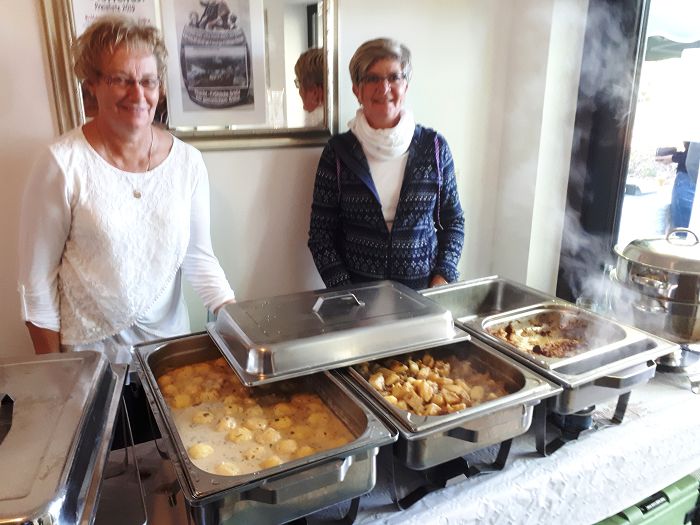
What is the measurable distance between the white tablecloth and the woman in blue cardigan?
70 cm

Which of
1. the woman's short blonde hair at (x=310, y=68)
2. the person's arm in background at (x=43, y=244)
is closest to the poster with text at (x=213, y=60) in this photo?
the woman's short blonde hair at (x=310, y=68)

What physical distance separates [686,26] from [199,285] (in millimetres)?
1829

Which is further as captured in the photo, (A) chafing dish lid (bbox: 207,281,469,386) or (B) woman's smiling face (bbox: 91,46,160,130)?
(B) woman's smiling face (bbox: 91,46,160,130)

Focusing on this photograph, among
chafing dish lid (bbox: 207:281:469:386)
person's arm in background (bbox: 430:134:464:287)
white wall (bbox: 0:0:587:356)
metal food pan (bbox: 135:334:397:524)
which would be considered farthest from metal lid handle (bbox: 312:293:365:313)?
white wall (bbox: 0:0:587:356)

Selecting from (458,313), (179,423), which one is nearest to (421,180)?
(458,313)

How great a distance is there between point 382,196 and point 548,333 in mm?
652

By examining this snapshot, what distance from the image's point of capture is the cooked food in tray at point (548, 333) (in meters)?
1.24

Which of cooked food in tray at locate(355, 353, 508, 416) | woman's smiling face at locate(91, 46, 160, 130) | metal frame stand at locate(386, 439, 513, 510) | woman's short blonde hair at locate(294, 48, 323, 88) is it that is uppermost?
woman's short blonde hair at locate(294, 48, 323, 88)

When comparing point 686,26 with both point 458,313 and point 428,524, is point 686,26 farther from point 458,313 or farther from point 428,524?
point 428,524

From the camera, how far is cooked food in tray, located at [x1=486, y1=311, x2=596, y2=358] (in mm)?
1239

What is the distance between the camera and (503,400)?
3.11 ft

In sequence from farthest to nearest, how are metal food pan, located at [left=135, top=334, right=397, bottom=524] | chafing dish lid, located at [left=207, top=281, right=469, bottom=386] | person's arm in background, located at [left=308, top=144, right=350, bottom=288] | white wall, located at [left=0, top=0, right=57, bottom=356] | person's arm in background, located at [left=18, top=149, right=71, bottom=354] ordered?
person's arm in background, located at [left=308, top=144, right=350, bottom=288]
white wall, located at [left=0, top=0, right=57, bottom=356]
person's arm in background, located at [left=18, top=149, right=71, bottom=354]
chafing dish lid, located at [left=207, top=281, right=469, bottom=386]
metal food pan, located at [left=135, top=334, right=397, bottom=524]

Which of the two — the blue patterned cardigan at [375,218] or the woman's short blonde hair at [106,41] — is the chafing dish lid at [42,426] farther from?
the blue patterned cardigan at [375,218]

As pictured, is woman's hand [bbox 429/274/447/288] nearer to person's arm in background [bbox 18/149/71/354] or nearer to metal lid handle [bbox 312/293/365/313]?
metal lid handle [bbox 312/293/365/313]
